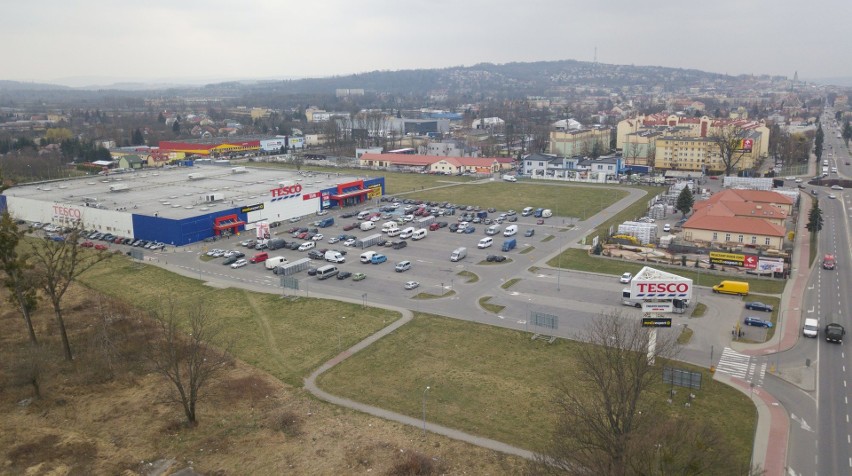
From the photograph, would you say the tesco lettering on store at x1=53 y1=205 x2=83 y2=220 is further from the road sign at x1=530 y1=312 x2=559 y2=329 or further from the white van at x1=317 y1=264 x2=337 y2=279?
the road sign at x1=530 y1=312 x2=559 y2=329

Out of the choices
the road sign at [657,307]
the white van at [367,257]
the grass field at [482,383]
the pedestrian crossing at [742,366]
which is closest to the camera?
the grass field at [482,383]

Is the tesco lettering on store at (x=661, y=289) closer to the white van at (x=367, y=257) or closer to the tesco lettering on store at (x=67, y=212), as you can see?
the white van at (x=367, y=257)

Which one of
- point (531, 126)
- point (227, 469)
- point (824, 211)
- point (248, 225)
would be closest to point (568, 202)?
point (824, 211)

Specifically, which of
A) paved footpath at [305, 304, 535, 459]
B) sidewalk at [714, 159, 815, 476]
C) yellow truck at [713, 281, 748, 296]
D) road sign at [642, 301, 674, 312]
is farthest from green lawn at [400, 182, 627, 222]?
paved footpath at [305, 304, 535, 459]

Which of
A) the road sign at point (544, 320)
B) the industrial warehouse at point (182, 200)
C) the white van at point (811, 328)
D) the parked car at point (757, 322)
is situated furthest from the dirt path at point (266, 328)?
the white van at point (811, 328)

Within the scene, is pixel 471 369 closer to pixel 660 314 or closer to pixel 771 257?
pixel 660 314

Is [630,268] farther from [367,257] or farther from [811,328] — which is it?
[367,257]
